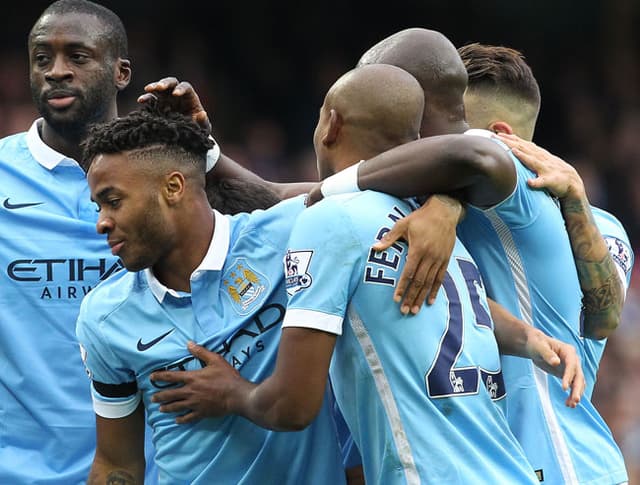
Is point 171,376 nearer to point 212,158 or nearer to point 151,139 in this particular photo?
point 151,139

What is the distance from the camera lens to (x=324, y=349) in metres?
3.44

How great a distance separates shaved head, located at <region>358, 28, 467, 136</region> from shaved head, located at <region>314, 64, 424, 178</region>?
209 mm

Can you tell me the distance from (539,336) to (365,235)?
2.19 ft

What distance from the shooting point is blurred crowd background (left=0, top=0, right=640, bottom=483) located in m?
11.4

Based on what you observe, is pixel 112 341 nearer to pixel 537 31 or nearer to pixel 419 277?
pixel 419 277

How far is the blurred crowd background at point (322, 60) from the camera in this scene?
1135 cm

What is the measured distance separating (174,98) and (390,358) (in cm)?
133

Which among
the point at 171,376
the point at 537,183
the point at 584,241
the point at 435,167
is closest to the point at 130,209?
the point at 171,376

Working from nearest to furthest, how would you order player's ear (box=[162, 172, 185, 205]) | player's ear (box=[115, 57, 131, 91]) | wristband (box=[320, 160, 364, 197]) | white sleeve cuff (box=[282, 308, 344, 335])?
white sleeve cuff (box=[282, 308, 344, 335])
wristband (box=[320, 160, 364, 197])
player's ear (box=[162, 172, 185, 205])
player's ear (box=[115, 57, 131, 91])

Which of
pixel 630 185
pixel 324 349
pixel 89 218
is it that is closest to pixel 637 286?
pixel 630 185

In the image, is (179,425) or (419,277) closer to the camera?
(419,277)

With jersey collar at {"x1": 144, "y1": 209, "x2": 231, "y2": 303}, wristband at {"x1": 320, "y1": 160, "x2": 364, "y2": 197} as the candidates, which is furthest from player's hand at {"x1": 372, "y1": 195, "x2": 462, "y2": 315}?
jersey collar at {"x1": 144, "y1": 209, "x2": 231, "y2": 303}

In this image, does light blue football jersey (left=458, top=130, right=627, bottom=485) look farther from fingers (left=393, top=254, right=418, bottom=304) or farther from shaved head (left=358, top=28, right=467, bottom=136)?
fingers (left=393, top=254, right=418, bottom=304)

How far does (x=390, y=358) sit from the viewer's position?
346 centimetres
